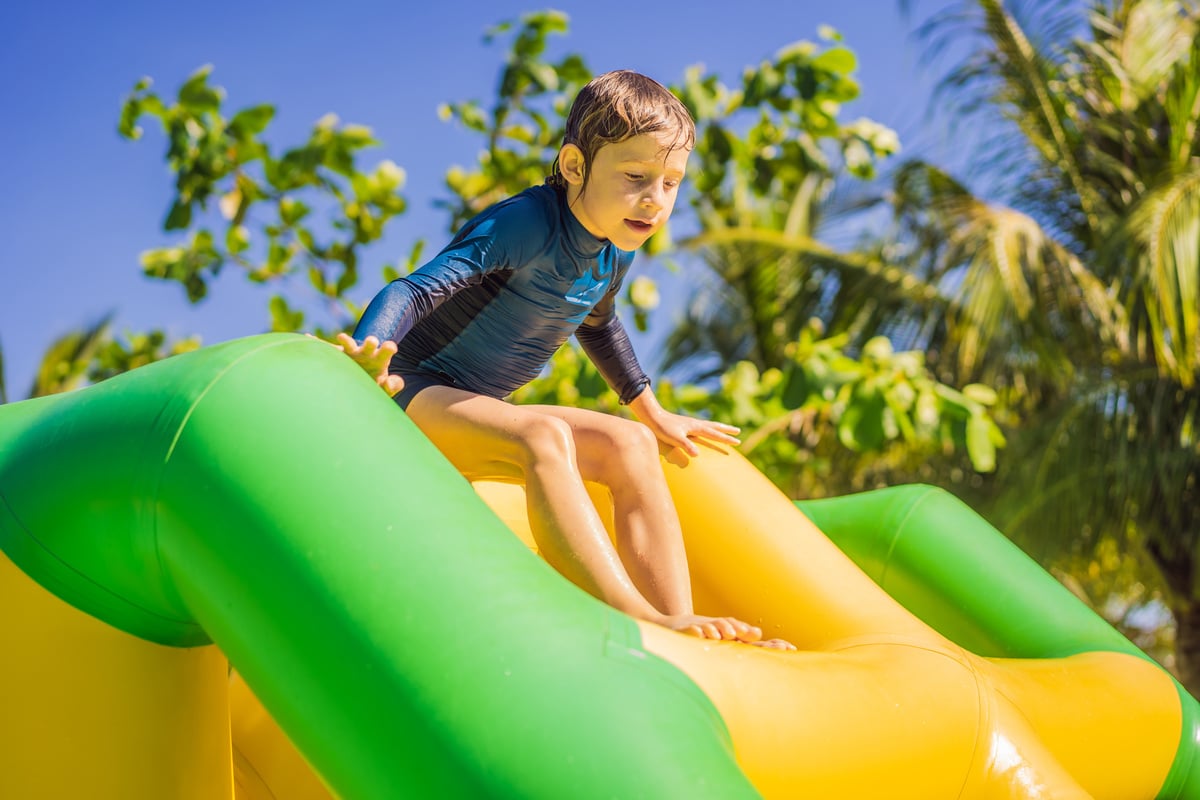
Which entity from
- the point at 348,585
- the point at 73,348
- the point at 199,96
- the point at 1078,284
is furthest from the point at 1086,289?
the point at 73,348

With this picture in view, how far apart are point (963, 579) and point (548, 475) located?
1.23m

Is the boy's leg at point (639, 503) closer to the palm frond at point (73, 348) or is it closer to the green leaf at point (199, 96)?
the green leaf at point (199, 96)

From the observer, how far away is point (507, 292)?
2.23 metres

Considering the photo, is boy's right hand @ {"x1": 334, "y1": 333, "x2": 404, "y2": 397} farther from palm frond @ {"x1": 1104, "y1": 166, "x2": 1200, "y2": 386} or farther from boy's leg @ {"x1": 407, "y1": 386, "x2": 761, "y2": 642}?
palm frond @ {"x1": 1104, "y1": 166, "x2": 1200, "y2": 386}

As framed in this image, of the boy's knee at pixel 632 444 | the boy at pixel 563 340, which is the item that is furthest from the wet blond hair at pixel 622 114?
the boy's knee at pixel 632 444

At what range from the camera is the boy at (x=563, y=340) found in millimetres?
1897

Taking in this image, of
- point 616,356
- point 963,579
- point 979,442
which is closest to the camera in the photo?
point 616,356

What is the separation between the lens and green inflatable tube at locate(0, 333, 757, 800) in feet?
4.42

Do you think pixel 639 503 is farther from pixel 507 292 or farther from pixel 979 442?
pixel 979 442

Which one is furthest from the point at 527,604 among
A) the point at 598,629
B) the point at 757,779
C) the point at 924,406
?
the point at 924,406

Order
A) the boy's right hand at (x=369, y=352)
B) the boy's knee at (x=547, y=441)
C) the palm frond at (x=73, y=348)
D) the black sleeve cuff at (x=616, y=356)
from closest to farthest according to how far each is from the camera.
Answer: the boy's right hand at (x=369, y=352) < the boy's knee at (x=547, y=441) < the black sleeve cuff at (x=616, y=356) < the palm frond at (x=73, y=348)

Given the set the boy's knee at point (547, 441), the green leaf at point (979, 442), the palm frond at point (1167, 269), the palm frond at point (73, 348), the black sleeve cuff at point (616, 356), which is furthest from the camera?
the palm frond at point (73, 348)

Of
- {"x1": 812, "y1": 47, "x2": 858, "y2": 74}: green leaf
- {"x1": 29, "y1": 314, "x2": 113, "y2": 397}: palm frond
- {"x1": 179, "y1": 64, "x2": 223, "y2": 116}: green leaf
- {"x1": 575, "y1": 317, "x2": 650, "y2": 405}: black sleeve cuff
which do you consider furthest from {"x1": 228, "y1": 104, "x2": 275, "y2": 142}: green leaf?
{"x1": 29, "y1": 314, "x2": 113, "y2": 397}: palm frond

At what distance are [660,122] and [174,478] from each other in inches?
39.4
